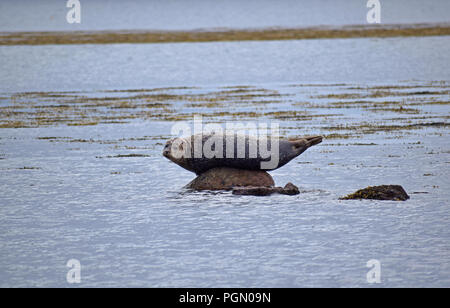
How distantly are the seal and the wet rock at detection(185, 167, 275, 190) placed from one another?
117mm

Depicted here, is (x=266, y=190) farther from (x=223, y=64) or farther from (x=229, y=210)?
(x=223, y=64)

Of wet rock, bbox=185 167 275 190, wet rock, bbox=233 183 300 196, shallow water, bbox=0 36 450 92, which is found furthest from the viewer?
shallow water, bbox=0 36 450 92

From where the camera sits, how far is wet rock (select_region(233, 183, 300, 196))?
1780 centimetres

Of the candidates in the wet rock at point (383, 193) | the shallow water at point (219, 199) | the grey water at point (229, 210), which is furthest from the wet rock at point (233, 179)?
the wet rock at point (383, 193)

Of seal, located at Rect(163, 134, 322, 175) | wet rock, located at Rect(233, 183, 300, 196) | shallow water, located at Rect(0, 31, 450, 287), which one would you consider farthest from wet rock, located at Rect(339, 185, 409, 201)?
seal, located at Rect(163, 134, 322, 175)

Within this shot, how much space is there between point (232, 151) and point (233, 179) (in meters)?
0.65

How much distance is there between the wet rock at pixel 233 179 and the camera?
18.2 metres

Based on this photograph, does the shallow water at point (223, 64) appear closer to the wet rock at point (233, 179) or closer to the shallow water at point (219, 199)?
the shallow water at point (219, 199)

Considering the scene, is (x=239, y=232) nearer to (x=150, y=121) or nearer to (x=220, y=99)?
(x=150, y=121)

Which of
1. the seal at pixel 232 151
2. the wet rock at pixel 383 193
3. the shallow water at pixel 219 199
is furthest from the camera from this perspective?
the seal at pixel 232 151

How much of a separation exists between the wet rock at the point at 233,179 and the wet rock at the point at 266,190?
319 millimetres

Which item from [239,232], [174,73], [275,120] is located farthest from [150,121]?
[174,73]

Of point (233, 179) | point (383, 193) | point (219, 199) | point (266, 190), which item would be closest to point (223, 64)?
point (233, 179)

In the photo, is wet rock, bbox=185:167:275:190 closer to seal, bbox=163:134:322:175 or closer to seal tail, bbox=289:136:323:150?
seal, bbox=163:134:322:175
